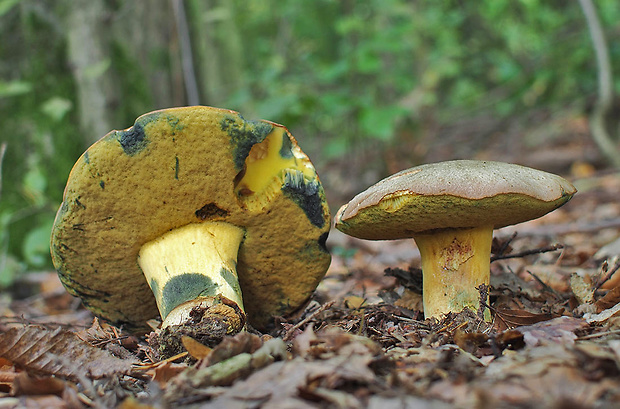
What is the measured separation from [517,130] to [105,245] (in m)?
8.84

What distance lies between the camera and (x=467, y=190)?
1609 mm

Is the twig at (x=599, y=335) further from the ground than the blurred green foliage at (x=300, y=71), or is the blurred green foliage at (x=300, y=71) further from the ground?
the blurred green foliage at (x=300, y=71)

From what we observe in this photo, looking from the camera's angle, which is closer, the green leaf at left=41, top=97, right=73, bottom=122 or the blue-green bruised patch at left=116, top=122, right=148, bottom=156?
the blue-green bruised patch at left=116, top=122, right=148, bottom=156

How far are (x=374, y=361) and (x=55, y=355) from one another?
3.45ft

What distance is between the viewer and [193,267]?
1970mm

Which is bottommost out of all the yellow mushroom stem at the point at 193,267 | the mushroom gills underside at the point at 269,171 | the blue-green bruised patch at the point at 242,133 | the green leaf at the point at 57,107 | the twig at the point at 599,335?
the twig at the point at 599,335

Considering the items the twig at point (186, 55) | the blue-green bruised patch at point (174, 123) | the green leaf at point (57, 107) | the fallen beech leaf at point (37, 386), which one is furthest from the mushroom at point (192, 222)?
the twig at point (186, 55)

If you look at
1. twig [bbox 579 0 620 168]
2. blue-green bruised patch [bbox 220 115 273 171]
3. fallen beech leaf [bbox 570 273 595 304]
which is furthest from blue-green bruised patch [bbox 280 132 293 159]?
twig [bbox 579 0 620 168]

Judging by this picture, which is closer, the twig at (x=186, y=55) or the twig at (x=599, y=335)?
the twig at (x=599, y=335)

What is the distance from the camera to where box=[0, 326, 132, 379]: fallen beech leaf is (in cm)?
161

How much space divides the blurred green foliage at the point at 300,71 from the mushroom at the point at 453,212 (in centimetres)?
301

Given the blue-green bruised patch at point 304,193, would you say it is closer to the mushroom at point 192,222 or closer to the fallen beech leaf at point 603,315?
the mushroom at point 192,222

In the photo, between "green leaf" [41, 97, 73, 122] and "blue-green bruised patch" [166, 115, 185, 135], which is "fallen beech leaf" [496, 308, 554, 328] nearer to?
"blue-green bruised patch" [166, 115, 185, 135]

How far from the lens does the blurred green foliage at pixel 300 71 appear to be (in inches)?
164
